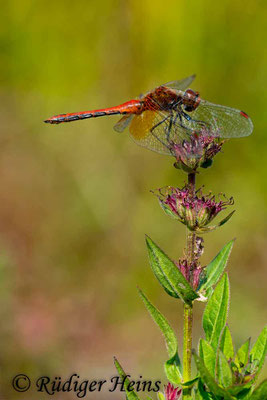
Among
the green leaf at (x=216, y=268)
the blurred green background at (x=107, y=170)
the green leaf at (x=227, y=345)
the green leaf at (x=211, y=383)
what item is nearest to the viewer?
the green leaf at (x=211, y=383)

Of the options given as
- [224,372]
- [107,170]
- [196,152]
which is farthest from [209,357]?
[107,170]

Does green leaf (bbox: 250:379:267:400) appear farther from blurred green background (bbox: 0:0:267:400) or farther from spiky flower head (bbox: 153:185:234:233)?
blurred green background (bbox: 0:0:267:400)

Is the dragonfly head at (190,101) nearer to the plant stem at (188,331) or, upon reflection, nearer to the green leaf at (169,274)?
the plant stem at (188,331)

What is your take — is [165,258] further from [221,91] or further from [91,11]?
[91,11]

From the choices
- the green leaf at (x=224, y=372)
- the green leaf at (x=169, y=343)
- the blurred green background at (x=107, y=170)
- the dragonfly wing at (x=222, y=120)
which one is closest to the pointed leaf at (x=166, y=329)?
the green leaf at (x=169, y=343)

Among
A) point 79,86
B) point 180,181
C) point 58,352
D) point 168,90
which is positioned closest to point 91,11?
point 79,86

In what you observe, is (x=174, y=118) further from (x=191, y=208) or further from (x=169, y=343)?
(x=169, y=343)
